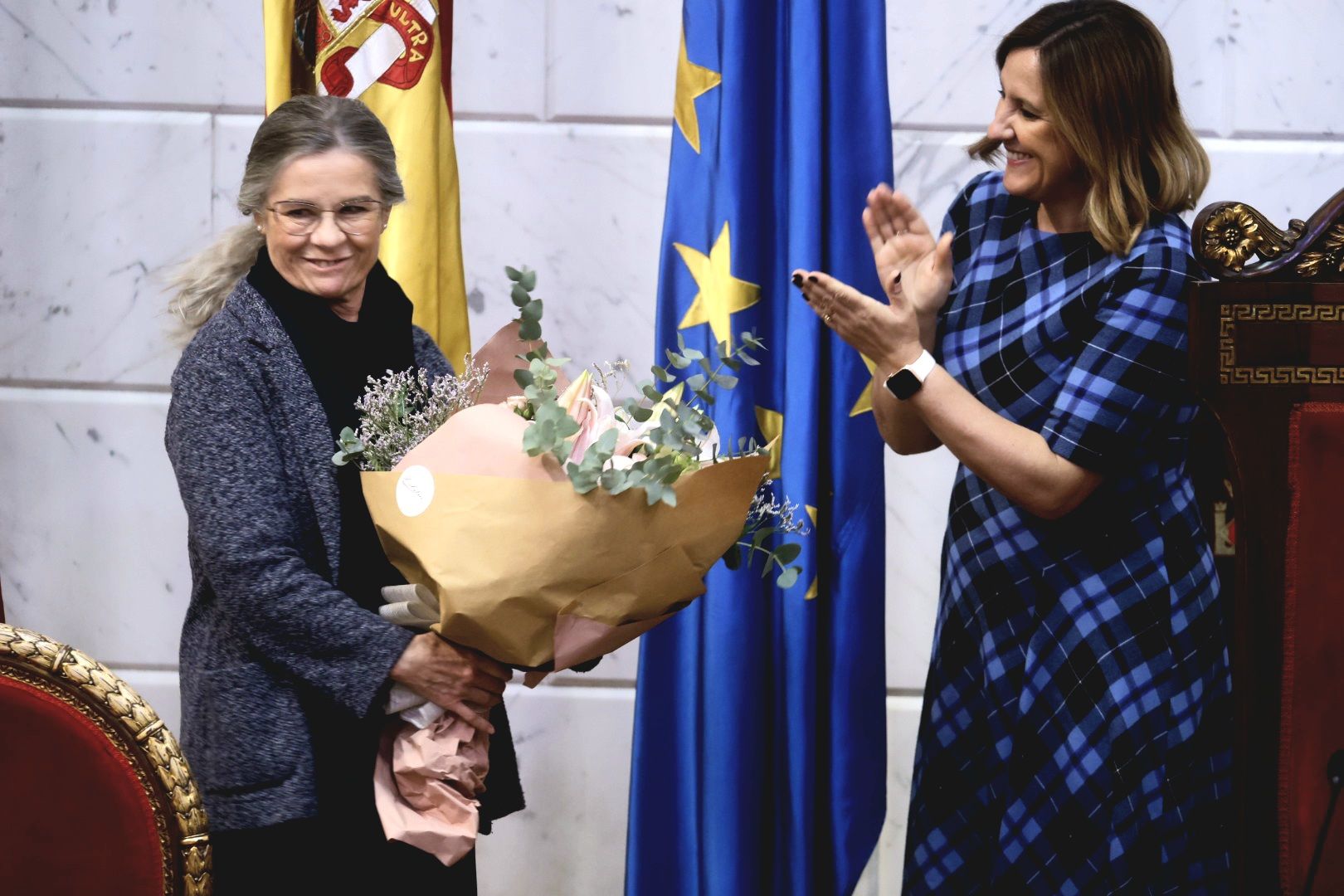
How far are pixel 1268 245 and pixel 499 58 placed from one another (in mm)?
1490

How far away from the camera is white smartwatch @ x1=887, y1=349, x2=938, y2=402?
144 cm

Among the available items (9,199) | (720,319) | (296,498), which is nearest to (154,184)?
(9,199)

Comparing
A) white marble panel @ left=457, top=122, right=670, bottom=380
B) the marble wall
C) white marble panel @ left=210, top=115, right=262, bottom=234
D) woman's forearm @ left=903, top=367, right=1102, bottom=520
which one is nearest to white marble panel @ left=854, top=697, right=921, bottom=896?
the marble wall

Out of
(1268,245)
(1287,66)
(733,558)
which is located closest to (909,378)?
(733,558)

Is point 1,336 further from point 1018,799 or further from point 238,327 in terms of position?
point 1018,799

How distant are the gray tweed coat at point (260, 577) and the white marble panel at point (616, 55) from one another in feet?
3.83

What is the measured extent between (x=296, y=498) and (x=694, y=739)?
85 cm

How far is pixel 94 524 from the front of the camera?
8.13ft

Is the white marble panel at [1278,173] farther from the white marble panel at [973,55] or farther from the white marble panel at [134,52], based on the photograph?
the white marble panel at [134,52]

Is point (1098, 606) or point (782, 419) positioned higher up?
point (782, 419)

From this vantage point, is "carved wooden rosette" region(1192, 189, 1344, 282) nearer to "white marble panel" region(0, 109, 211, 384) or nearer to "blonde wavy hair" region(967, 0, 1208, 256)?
"blonde wavy hair" region(967, 0, 1208, 256)

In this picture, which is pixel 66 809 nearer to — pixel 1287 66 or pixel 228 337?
pixel 228 337

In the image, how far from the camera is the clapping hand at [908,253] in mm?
1554

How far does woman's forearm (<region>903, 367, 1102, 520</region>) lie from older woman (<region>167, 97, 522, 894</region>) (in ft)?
1.82
